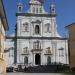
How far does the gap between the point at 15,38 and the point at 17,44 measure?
57.2 inches

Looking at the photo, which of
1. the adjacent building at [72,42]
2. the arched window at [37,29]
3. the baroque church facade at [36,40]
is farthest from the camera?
the arched window at [37,29]

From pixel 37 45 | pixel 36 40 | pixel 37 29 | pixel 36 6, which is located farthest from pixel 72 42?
pixel 36 6

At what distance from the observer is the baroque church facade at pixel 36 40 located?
74938 millimetres

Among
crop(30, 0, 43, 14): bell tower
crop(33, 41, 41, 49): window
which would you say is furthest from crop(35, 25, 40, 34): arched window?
crop(30, 0, 43, 14): bell tower

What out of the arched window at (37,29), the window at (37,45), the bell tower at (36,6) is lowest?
the window at (37,45)

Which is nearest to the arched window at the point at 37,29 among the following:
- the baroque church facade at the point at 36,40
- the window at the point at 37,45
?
the baroque church facade at the point at 36,40

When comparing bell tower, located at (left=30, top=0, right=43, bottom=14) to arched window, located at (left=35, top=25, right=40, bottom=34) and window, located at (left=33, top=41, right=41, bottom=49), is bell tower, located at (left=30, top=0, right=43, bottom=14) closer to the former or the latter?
arched window, located at (left=35, top=25, right=40, bottom=34)

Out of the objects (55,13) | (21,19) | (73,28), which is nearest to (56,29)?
(55,13)

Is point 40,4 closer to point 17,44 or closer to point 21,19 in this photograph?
point 21,19

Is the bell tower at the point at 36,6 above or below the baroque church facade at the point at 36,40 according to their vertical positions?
above

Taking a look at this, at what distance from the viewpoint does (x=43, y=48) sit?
248 feet

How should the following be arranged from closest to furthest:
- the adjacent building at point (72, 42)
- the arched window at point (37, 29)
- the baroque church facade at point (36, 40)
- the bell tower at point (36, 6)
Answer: the adjacent building at point (72, 42), the baroque church facade at point (36, 40), the bell tower at point (36, 6), the arched window at point (37, 29)

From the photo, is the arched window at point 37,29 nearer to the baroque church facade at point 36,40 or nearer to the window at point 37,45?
the baroque church facade at point 36,40

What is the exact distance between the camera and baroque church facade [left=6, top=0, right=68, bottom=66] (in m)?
74.9
